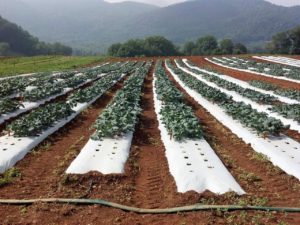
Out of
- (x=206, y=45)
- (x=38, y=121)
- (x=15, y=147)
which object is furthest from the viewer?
(x=206, y=45)

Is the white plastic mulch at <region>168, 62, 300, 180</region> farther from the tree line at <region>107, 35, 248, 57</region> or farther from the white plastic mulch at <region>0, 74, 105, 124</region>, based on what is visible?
the tree line at <region>107, 35, 248, 57</region>

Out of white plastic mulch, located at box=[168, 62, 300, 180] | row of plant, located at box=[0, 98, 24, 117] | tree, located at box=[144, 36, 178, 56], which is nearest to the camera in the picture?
white plastic mulch, located at box=[168, 62, 300, 180]

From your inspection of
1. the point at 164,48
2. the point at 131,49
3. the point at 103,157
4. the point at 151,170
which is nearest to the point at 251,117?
the point at 151,170

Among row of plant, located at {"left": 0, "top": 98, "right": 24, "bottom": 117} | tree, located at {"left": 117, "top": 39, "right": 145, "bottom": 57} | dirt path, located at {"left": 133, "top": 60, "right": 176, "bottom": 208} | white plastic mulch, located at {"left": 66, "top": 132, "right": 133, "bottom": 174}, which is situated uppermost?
row of plant, located at {"left": 0, "top": 98, "right": 24, "bottom": 117}

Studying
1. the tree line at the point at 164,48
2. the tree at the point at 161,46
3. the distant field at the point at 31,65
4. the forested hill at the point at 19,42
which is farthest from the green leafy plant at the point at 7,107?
the forested hill at the point at 19,42

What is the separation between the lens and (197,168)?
8.73 meters

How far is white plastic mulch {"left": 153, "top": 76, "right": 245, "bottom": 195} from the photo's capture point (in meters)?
7.85

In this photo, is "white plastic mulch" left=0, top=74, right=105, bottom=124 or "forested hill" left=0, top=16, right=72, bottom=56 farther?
"forested hill" left=0, top=16, right=72, bottom=56

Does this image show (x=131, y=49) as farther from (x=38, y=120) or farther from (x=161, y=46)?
(x=38, y=120)

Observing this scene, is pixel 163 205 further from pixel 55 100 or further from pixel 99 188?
pixel 55 100

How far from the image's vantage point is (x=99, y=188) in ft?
26.5

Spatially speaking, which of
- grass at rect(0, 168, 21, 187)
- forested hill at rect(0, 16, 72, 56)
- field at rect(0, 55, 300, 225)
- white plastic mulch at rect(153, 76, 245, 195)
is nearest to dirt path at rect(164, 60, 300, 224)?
field at rect(0, 55, 300, 225)

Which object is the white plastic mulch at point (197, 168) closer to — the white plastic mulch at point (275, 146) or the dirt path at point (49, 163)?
the white plastic mulch at point (275, 146)

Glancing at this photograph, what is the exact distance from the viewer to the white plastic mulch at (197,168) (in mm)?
7852
